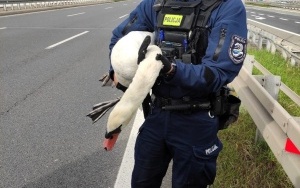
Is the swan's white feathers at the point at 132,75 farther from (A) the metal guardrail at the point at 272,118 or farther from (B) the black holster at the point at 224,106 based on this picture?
(A) the metal guardrail at the point at 272,118

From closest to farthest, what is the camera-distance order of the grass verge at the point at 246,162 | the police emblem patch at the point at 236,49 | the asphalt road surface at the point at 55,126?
the police emblem patch at the point at 236,49
the grass verge at the point at 246,162
the asphalt road surface at the point at 55,126

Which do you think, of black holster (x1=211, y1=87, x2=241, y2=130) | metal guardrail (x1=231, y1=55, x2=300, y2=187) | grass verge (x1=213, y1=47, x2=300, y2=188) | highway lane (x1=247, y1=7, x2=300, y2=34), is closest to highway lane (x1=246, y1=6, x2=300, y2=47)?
highway lane (x1=247, y1=7, x2=300, y2=34)

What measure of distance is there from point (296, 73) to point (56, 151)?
517cm

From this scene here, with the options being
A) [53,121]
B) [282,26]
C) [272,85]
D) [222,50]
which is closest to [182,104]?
[222,50]

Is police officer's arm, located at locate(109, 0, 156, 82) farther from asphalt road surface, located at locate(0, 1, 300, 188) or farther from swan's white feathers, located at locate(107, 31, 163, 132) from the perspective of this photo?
asphalt road surface, located at locate(0, 1, 300, 188)

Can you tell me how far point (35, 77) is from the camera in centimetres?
715

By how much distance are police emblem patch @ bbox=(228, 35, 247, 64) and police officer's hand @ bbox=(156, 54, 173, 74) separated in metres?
0.39

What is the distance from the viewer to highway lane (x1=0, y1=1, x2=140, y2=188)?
349 centimetres

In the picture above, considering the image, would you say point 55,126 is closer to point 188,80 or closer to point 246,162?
point 246,162

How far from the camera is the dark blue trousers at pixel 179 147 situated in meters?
2.23

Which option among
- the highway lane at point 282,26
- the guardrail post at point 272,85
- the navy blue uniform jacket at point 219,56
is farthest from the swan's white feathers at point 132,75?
the highway lane at point 282,26

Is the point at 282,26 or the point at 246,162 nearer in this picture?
the point at 246,162

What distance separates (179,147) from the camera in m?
2.25

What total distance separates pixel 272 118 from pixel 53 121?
2878 mm
